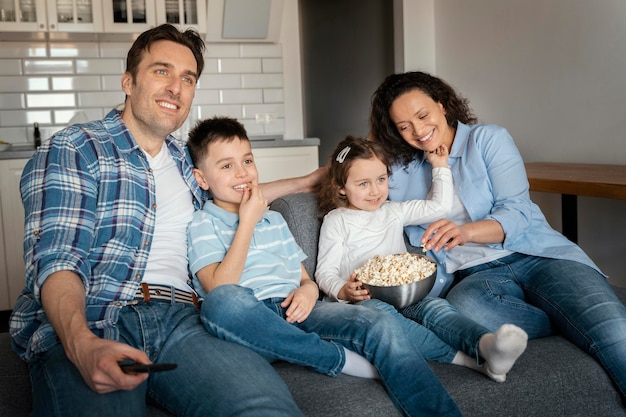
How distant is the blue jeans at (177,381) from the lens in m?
1.29

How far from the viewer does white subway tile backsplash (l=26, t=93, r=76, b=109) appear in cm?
443

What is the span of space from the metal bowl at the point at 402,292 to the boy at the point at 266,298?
106 millimetres

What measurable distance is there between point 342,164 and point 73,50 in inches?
118

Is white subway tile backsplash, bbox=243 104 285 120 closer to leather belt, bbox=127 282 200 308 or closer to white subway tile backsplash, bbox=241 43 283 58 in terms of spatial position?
white subway tile backsplash, bbox=241 43 283 58

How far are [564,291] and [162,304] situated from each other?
1.07 m

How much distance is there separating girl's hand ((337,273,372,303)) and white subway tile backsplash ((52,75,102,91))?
3193 millimetres

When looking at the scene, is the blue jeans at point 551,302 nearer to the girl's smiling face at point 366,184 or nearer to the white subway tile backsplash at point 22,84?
the girl's smiling face at point 366,184

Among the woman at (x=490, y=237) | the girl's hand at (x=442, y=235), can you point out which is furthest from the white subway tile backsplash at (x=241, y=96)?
the girl's hand at (x=442, y=235)

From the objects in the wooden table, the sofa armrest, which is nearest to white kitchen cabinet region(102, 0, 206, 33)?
the wooden table

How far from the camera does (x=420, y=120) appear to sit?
220 centimetres

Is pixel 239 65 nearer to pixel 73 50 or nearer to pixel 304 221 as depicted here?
pixel 73 50

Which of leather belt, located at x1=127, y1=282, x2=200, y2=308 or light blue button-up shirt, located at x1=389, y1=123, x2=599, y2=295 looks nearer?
leather belt, located at x1=127, y1=282, x2=200, y2=308

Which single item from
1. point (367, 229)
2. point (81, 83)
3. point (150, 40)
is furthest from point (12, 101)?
point (367, 229)

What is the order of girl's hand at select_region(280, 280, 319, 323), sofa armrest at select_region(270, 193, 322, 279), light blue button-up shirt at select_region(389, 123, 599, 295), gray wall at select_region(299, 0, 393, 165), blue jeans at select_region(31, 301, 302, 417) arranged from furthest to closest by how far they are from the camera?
1. gray wall at select_region(299, 0, 393, 165)
2. sofa armrest at select_region(270, 193, 322, 279)
3. light blue button-up shirt at select_region(389, 123, 599, 295)
4. girl's hand at select_region(280, 280, 319, 323)
5. blue jeans at select_region(31, 301, 302, 417)
